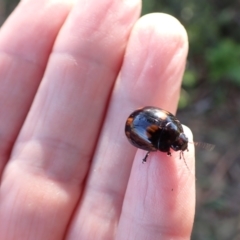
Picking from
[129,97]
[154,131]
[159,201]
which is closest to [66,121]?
[129,97]

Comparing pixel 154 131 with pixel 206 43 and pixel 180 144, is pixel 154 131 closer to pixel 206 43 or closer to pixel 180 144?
pixel 180 144

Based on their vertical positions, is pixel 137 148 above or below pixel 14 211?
above

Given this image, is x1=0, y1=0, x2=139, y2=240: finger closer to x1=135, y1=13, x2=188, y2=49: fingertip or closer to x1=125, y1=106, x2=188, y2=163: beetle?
x1=135, y1=13, x2=188, y2=49: fingertip

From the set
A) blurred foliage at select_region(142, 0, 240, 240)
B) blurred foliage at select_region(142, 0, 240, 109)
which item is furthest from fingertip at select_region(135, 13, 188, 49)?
blurred foliage at select_region(142, 0, 240, 109)

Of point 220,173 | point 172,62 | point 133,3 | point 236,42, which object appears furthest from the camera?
point 236,42

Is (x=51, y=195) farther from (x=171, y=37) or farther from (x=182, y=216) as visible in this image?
(x=171, y=37)

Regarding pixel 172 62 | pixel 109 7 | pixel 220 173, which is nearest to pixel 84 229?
pixel 172 62
